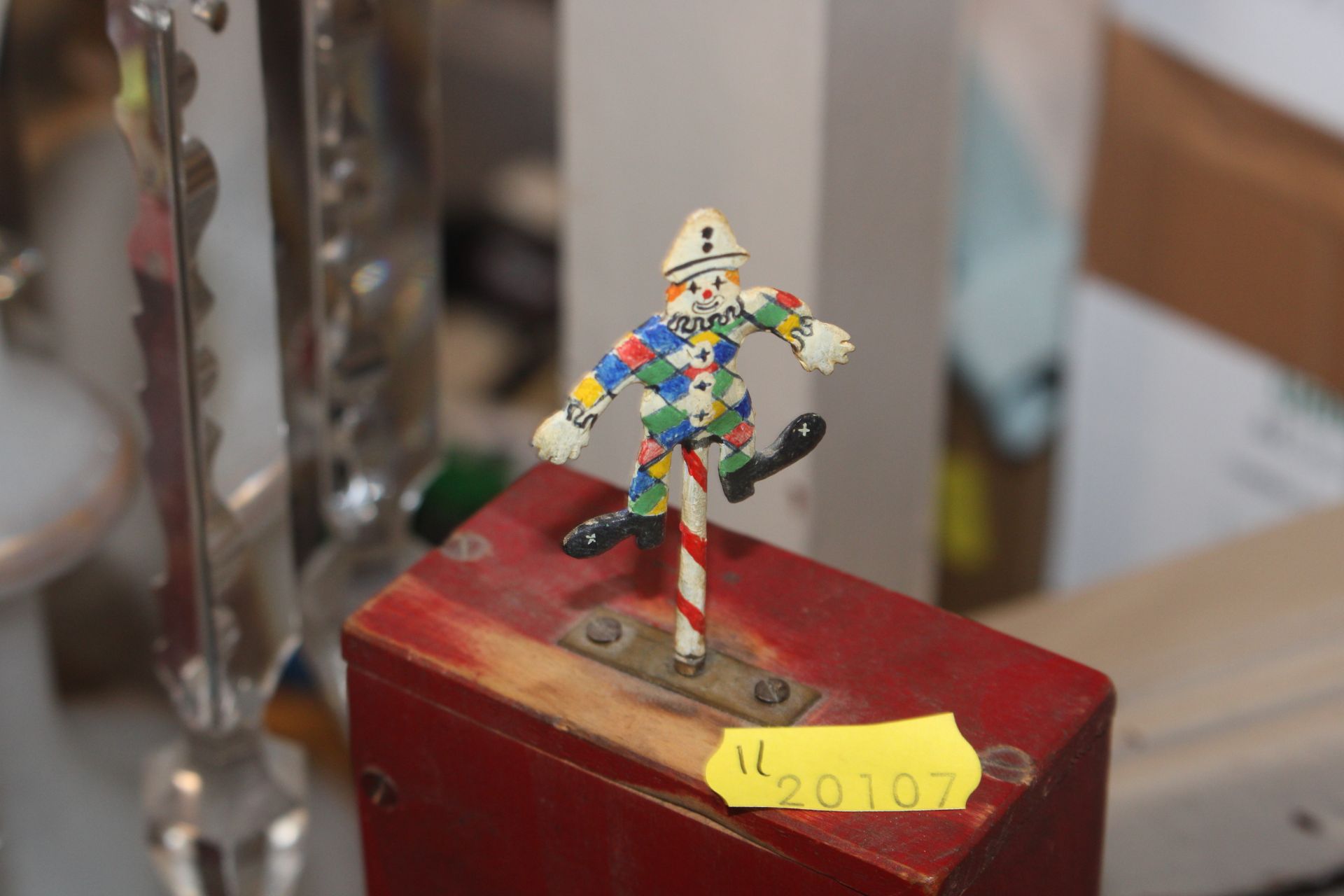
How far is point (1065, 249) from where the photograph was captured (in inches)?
68.7

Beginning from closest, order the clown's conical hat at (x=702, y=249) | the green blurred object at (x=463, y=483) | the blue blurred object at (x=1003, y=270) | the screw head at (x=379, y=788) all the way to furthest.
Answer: the clown's conical hat at (x=702, y=249)
the screw head at (x=379, y=788)
the green blurred object at (x=463, y=483)
the blue blurred object at (x=1003, y=270)

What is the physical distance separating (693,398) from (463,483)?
3.53ft

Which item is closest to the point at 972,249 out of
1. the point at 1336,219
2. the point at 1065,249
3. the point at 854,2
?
the point at 1065,249

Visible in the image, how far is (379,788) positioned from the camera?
707 millimetres

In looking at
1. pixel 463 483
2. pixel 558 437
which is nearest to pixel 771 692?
pixel 558 437

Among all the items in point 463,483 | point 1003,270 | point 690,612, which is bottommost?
point 463,483

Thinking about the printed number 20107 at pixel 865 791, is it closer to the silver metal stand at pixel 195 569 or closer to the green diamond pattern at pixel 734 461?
the green diamond pattern at pixel 734 461

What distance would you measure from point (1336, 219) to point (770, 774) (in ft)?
3.55

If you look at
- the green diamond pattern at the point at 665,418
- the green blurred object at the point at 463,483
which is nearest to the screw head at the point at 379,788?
the green diamond pattern at the point at 665,418

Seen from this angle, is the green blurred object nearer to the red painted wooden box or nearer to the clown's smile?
the red painted wooden box

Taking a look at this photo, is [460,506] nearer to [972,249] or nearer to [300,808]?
[972,249]

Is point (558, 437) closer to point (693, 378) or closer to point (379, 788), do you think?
point (693, 378)

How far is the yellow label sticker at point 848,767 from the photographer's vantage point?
60cm

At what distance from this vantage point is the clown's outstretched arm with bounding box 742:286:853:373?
0.62 metres
